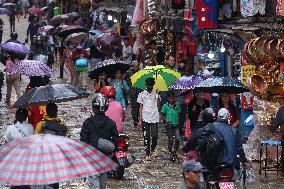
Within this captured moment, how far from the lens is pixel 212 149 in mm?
10711

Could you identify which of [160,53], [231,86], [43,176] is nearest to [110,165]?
[43,176]

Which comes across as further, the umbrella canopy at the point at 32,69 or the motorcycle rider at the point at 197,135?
the umbrella canopy at the point at 32,69

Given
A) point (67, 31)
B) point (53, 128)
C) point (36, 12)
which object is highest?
point (36, 12)

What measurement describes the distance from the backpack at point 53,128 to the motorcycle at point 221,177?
2.03 m

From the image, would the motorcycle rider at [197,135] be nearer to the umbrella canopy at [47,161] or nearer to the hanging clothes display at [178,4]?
the umbrella canopy at [47,161]

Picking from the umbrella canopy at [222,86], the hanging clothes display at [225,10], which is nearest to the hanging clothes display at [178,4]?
the hanging clothes display at [225,10]

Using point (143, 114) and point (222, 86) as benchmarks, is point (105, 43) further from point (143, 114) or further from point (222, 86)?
point (222, 86)

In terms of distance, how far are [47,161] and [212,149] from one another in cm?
309

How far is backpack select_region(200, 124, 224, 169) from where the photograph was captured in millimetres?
10703

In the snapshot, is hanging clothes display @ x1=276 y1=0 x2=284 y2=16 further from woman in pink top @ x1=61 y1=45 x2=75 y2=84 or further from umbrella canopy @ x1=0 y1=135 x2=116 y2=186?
woman in pink top @ x1=61 y1=45 x2=75 y2=84

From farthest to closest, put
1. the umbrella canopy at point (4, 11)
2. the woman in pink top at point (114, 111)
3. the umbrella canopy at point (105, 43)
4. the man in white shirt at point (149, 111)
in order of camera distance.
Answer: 1. the umbrella canopy at point (4, 11)
2. the umbrella canopy at point (105, 43)
3. the man in white shirt at point (149, 111)
4. the woman in pink top at point (114, 111)

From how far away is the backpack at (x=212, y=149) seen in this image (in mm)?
10703

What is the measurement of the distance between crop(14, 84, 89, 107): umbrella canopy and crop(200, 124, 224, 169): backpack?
3070 mm

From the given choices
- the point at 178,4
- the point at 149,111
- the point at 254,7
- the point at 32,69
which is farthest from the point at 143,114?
the point at 178,4
